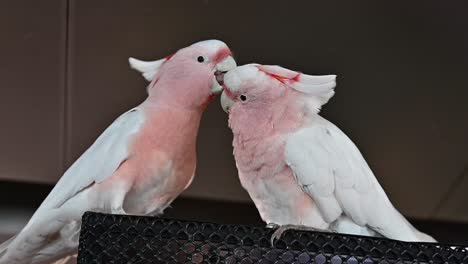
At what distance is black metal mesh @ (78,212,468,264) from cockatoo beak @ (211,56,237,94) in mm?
375

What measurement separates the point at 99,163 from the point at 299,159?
293 mm

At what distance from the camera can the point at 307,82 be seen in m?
0.87

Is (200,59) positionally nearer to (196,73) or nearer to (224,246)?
(196,73)

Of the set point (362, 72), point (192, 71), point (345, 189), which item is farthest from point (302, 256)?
point (362, 72)

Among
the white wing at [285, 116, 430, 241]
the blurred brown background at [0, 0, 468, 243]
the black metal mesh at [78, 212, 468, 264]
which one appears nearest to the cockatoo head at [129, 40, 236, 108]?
the white wing at [285, 116, 430, 241]

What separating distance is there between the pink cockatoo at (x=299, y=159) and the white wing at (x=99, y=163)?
0.53ft

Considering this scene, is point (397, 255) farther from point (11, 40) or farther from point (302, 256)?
point (11, 40)

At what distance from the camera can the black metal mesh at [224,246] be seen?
0.54 metres

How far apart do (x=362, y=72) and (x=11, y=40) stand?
0.89 metres

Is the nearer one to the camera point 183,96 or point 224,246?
point 224,246

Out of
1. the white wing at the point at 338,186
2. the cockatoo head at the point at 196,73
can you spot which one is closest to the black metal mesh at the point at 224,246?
the white wing at the point at 338,186

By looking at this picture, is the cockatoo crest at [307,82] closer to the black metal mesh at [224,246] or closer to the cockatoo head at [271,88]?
the cockatoo head at [271,88]

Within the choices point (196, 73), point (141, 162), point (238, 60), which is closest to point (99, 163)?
point (141, 162)

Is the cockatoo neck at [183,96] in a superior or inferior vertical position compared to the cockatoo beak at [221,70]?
inferior
